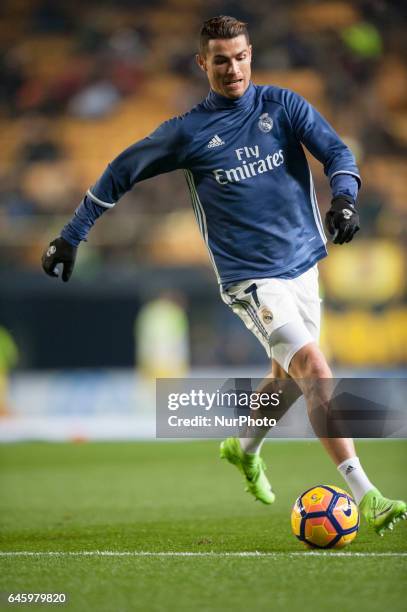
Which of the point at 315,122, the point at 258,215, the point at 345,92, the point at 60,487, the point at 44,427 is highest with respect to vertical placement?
the point at 345,92

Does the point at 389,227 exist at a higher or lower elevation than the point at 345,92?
lower

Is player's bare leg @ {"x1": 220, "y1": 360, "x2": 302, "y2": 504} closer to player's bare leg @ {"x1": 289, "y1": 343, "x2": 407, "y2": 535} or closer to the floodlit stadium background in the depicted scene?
player's bare leg @ {"x1": 289, "y1": 343, "x2": 407, "y2": 535}

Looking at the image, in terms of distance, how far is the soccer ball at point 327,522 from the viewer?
173 inches

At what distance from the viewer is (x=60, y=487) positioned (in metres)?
7.95

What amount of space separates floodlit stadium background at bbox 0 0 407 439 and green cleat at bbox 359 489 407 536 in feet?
32.3

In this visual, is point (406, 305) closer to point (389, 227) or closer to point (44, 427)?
point (389, 227)

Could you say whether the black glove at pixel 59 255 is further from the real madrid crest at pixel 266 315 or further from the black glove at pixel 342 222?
the black glove at pixel 342 222

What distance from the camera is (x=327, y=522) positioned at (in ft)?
14.4

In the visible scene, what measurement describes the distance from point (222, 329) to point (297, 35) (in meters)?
7.05

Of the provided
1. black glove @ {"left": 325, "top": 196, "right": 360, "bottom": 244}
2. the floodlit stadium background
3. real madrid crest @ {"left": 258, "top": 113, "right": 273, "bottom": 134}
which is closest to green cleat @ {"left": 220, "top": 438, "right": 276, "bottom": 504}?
black glove @ {"left": 325, "top": 196, "right": 360, "bottom": 244}

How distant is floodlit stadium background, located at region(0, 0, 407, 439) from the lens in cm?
1648

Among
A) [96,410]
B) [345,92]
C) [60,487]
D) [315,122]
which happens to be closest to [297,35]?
[345,92]

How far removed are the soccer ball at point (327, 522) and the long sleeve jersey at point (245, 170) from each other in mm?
1024

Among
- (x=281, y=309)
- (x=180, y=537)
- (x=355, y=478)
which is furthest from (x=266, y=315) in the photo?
(x=180, y=537)
